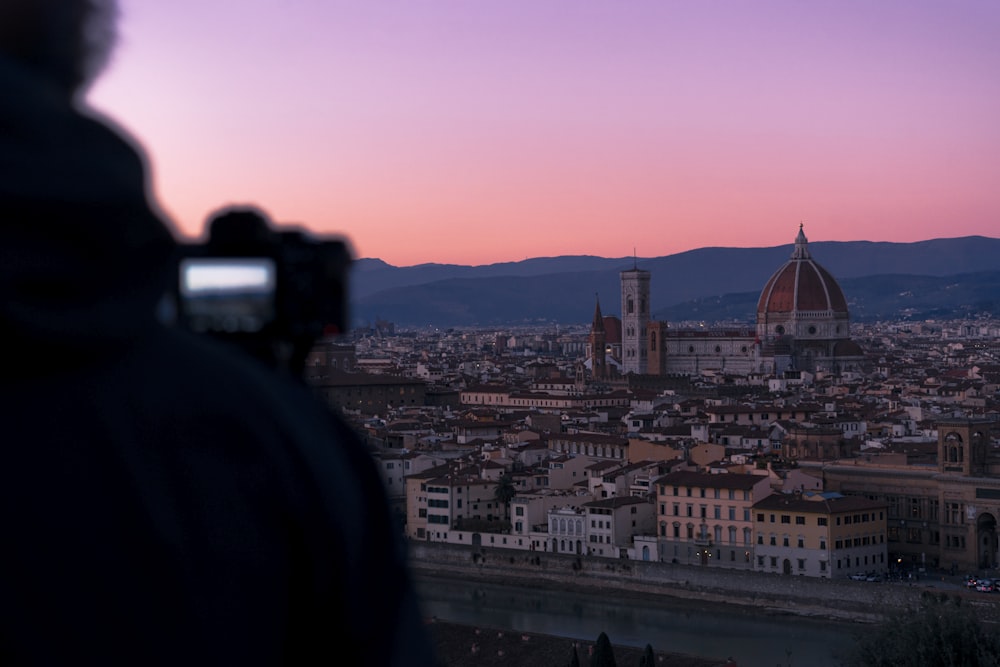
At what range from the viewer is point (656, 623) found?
11383mm

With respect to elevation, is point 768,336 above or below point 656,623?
above

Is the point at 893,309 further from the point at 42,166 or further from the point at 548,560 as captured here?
the point at 42,166

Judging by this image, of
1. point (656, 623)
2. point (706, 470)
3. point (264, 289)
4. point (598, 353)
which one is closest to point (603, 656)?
point (656, 623)

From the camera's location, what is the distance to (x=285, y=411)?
0.43 meters

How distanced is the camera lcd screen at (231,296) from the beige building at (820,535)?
11.7m

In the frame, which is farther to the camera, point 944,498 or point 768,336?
point 768,336

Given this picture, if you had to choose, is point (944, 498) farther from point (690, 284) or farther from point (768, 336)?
point (690, 284)

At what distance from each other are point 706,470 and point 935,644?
6138 millimetres

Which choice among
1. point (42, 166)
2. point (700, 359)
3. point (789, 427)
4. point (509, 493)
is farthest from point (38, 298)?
point (700, 359)

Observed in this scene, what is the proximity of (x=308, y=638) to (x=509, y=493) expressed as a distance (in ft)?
46.0

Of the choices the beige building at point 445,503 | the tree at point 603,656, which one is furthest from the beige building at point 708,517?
the tree at point 603,656

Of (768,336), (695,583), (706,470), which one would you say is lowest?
(695,583)

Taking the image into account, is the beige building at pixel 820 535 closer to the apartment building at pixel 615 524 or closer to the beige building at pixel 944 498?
the beige building at pixel 944 498

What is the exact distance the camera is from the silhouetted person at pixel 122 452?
38cm
